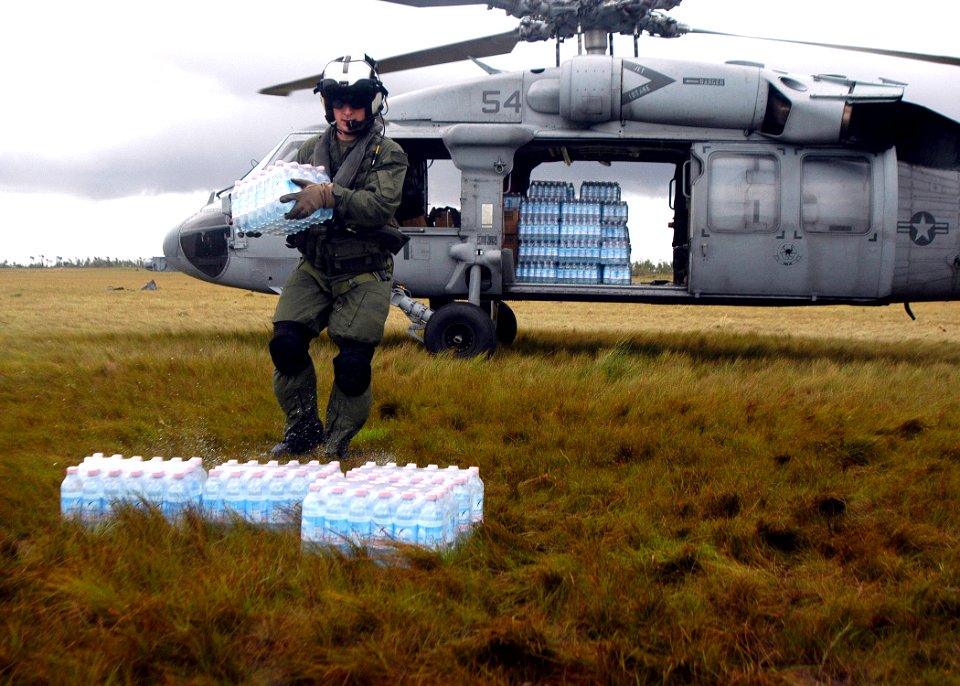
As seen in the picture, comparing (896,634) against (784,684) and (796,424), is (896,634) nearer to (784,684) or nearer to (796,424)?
(784,684)

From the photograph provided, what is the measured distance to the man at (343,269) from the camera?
5.34 meters

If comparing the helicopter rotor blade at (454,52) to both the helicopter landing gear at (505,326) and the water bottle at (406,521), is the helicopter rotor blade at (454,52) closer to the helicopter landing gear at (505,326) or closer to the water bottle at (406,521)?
the helicopter landing gear at (505,326)

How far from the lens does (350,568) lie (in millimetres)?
3229

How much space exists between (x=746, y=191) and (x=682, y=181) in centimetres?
74

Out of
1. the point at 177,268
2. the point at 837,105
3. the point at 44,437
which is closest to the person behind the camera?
the point at 44,437

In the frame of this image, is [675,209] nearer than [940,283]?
No

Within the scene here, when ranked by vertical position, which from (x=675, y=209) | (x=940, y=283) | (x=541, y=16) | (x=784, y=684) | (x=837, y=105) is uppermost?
(x=541, y=16)

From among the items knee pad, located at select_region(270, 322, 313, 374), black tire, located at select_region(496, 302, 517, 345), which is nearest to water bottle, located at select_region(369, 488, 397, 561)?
knee pad, located at select_region(270, 322, 313, 374)

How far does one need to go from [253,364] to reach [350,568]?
485cm

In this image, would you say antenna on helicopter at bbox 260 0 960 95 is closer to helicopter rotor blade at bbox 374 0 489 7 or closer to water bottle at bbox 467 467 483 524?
helicopter rotor blade at bbox 374 0 489 7

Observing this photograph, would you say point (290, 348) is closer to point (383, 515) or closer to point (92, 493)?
point (92, 493)

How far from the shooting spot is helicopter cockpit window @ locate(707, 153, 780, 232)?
9.77 meters

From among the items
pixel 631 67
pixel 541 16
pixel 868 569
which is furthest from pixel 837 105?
pixel 868 569

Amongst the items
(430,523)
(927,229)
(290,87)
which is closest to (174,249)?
(290,87)
